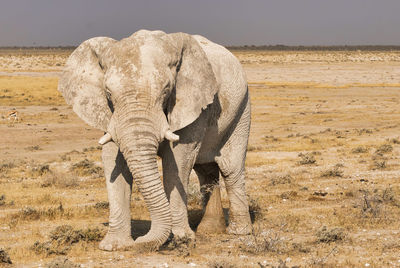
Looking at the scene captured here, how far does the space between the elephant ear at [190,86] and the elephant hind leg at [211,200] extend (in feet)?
6.87

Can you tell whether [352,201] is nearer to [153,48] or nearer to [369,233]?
[369,233]

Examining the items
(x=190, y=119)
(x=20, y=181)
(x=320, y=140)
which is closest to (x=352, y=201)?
(x=190, y=119)

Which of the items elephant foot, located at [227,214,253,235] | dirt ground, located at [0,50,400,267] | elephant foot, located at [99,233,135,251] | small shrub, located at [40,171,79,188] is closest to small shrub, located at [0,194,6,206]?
dirt ground, located at [0,50,400,267]

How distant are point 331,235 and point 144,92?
343 centimetres

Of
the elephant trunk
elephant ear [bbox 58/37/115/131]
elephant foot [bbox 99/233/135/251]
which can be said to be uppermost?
elephant ear [bbox 58/37/115/131]

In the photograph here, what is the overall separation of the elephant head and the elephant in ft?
0.04

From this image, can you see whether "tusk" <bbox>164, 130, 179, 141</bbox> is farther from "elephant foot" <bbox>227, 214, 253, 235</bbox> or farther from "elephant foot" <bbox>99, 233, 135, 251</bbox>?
"elephant foot" <bbox>227, 214, 253, 235</bbox>

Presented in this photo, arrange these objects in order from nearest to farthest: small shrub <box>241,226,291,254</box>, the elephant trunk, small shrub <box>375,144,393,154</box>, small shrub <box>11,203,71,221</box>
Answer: the elephant trunk < small shrub <box>241,226,291,254</box> < small shrub <box>11,203,71,221</box> < small shrub <box>375,144,393,154</box>

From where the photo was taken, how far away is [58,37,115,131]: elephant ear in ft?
23.4

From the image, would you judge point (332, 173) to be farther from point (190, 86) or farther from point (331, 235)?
point (190, 86)

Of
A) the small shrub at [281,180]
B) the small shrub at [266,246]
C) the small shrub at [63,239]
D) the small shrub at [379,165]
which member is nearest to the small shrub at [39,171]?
the small shrub at [281,180]

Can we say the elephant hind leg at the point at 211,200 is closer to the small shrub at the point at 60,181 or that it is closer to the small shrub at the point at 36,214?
the small shrub at the point at 36,214

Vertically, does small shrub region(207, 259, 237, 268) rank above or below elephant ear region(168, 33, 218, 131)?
below

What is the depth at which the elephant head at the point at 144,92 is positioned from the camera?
649 centimetres
